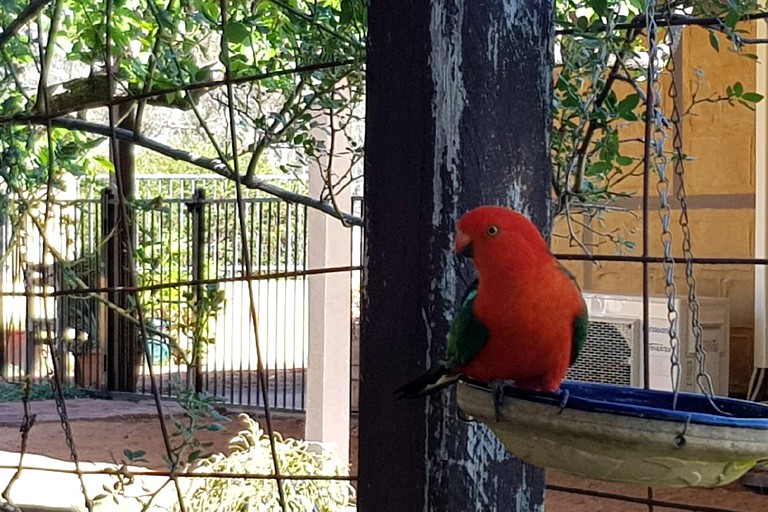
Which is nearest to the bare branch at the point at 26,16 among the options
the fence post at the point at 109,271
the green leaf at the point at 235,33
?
the green leaf at the point at 235,33

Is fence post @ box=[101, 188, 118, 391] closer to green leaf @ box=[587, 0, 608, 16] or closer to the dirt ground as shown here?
the dirt ground

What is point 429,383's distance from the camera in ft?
3.49

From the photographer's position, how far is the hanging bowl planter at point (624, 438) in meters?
0.88

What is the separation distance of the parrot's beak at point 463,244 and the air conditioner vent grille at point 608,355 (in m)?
4.54

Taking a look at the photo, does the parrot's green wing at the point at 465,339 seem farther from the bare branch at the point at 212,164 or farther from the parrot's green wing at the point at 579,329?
the bare branch at the point at 212,164

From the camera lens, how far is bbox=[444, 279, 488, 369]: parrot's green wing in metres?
1.04

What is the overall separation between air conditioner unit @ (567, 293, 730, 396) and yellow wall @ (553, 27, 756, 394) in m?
0.24

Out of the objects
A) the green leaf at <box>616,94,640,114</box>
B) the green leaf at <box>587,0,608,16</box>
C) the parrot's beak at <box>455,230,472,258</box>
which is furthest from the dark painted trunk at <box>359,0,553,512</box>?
the green leaf at <box>616,94,640,114</box>

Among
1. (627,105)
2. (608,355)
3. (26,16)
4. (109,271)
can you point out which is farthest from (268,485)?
(109,271)

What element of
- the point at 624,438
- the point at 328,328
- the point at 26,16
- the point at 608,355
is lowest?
the point at 608,355

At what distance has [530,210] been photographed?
1.21 meters

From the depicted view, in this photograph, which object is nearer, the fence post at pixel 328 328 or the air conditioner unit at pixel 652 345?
the fence post at pixel 328 328

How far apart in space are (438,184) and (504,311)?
18 cm

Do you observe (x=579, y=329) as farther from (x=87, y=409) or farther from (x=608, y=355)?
(x=87, y=409)
